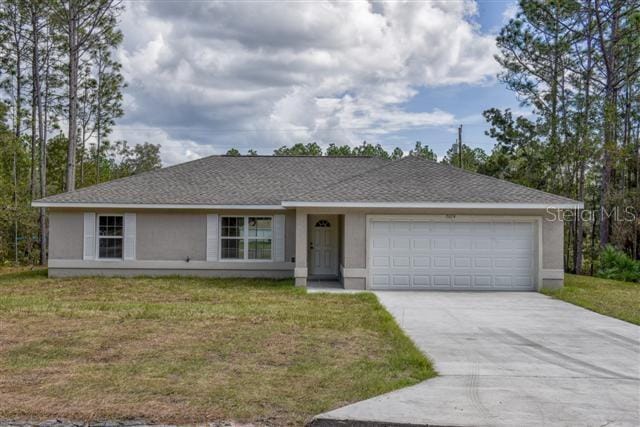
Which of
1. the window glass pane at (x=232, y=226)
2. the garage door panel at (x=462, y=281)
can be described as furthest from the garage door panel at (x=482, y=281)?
the window glass pane at (x=232, y=226)

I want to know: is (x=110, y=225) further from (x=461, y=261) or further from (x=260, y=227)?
(x=461, y=261)

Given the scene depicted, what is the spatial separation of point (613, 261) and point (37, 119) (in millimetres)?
27450

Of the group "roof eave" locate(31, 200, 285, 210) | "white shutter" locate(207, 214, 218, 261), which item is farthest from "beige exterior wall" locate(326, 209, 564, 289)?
"white shutter" locate(207, 214, 218, 261)

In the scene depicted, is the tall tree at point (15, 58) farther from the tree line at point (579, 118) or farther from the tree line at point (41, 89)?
the tree line at point (579, 118)

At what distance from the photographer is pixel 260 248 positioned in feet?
52.1

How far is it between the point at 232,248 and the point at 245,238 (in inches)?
21.2

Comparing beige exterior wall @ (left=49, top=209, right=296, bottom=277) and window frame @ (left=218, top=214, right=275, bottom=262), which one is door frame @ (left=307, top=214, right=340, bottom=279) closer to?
beige exterior wall @ (left=49, top=209, right=296, bottom=277)

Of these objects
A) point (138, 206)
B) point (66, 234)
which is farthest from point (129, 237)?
point (66, 234)

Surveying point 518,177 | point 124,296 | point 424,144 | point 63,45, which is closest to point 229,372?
point 124,296

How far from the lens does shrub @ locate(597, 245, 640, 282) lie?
17.6 metres

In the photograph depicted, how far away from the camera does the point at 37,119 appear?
82.1ft

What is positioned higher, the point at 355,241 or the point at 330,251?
the point at 355,241

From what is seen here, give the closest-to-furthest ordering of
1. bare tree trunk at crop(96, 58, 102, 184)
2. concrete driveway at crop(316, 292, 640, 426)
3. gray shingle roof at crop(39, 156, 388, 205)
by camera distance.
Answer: concrete driveway at crop(316, 292, 640, 426) < gray shingle roof at crop(39, 156, 388, 205) < bare tree trunk at crop(96, 58, 102, 184)

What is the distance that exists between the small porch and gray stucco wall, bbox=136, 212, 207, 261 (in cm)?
364
